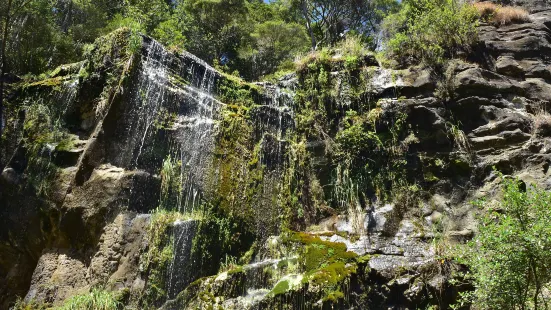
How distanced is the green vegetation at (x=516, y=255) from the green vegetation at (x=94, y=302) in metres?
5.82

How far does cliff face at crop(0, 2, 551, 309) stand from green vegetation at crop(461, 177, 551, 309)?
160cm

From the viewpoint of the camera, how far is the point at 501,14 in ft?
39.6

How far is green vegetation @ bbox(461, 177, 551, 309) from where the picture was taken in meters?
5.24

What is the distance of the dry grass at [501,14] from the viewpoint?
11.9m

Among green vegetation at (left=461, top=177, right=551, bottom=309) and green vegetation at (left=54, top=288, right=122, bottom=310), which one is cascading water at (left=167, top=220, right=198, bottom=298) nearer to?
green vegetation at (left=54, top=288, right=122, bottom=310)

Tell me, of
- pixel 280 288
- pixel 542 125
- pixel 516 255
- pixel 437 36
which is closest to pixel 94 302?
pixel 280 288

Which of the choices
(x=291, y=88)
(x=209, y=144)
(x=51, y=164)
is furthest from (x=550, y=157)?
(x=51, y=164)

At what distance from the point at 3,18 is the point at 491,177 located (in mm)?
13583

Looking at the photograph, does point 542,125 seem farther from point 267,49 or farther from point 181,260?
point 267,49

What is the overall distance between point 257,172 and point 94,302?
416 cm

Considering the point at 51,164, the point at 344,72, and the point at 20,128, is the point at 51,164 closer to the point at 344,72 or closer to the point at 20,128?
the point at 20,128

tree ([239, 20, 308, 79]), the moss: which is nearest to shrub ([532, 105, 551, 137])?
the moss

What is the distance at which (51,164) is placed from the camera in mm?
9086

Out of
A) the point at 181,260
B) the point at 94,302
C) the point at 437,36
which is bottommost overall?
the point at 94,302
